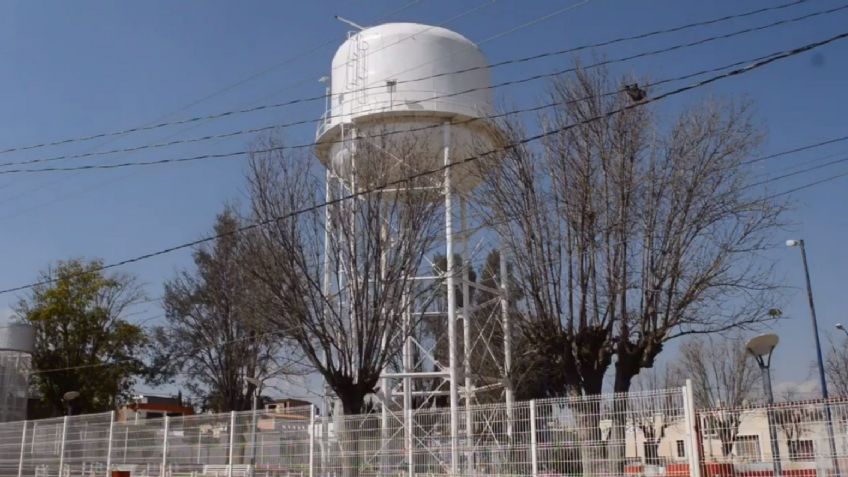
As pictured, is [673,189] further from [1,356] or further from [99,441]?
[1,356]

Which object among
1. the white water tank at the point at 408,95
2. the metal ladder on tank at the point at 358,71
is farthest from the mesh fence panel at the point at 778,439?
the metal ladder on tank at the point at 358,71

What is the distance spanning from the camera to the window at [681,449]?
1058cm

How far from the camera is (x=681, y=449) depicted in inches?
420

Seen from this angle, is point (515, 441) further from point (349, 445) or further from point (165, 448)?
point (165, 448)

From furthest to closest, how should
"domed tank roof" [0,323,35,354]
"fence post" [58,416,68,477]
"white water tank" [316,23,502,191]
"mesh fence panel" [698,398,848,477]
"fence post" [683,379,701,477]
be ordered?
1. "domed tank roof" [0,323,35,354]
2. "fence post" [58,416,68,477]
3. "white water tank" [316,23,502,191]
4. "fence post" [683,379,701,477]
5. "mesh fence panel" [698,398,848,477]

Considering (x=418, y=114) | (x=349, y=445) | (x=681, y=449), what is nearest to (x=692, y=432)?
(x=681, y=449)

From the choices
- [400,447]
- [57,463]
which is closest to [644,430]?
[400,447]

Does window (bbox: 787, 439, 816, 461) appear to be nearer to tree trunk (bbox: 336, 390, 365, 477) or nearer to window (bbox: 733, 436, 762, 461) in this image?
window (bbox: 733, 436, 762, 461)

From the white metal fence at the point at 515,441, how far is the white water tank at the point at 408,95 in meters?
6.89

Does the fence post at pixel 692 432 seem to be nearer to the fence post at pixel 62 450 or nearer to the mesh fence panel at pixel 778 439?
the mesh fence panel at pixel 778 439

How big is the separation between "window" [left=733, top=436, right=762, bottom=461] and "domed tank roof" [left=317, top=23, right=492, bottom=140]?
41.0 feet

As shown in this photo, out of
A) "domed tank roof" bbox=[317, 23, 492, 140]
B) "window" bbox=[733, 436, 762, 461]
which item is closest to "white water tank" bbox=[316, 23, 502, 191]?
"domed tank roof" bbox=[317, 23, 492, 140]

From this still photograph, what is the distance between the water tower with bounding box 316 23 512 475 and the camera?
64.1 ft

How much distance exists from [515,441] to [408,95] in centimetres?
1161
